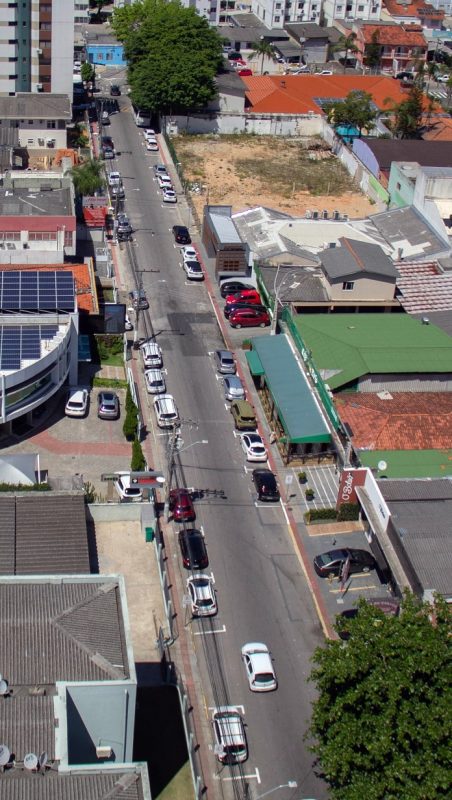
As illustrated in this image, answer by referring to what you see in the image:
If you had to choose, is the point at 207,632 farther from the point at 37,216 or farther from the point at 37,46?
the point at 37,46

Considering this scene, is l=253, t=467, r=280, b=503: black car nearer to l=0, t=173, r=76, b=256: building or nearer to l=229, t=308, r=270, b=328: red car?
l=229, t=308, r=270, b=328: red car

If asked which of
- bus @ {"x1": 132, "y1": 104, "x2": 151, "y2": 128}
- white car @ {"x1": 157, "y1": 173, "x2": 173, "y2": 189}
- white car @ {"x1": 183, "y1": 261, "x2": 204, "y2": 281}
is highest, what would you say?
bus @ {"x1": 132, "y1": 104, "x2": 151, "y2": 128}

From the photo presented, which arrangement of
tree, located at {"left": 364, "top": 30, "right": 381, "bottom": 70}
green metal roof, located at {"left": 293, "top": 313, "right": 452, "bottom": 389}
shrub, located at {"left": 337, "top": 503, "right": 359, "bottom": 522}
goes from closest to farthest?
shrub, located at {"left": 337, "top": 503, "right": 359, "bottom": 522} < green metal roof, located at {"left": 293, "top": 313, "right": 452, "bottom": 389} < tree, located at {"left": 364, "top": 30, "right": 381, "bottom": 70}

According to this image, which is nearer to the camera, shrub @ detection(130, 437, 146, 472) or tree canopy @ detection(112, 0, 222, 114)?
shrub @ detection(130, 437, 146, 472)

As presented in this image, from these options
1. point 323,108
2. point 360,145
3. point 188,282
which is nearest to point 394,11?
point 323,108

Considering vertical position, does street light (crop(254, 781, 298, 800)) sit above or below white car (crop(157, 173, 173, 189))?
below

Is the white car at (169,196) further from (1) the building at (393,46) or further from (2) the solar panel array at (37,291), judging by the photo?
(1) the building at (393,46)

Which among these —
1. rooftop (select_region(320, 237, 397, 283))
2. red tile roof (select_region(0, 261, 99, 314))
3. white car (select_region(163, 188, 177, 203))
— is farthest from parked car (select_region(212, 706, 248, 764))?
white car (select_region(163, 188, 177, 203))
